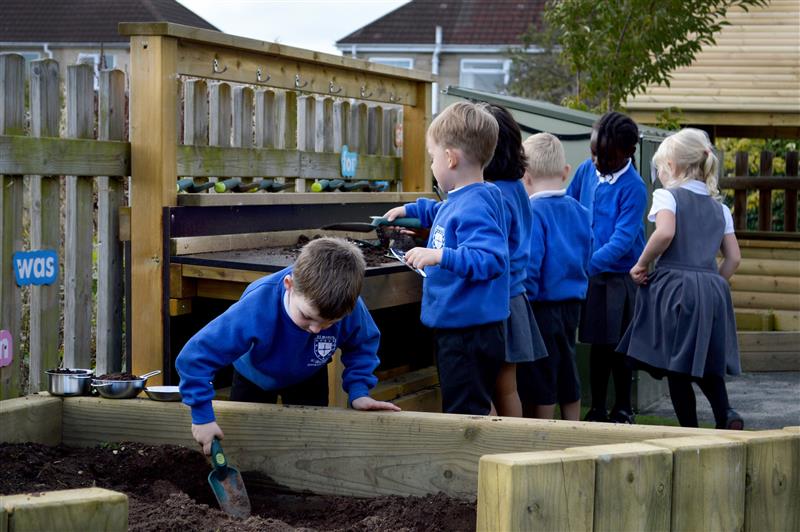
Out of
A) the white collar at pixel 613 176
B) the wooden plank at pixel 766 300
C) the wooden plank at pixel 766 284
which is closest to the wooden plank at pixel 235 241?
the white collar at pixel 613 176

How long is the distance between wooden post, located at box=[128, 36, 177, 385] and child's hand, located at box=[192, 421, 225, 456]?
58.6 inches

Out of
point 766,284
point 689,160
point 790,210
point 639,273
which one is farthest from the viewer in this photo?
point 790,210

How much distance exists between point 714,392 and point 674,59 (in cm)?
607

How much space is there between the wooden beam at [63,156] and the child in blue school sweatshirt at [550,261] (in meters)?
1.93

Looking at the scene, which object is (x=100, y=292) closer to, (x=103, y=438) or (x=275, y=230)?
(x=275, y=230)

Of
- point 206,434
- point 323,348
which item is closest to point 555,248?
point 323,348

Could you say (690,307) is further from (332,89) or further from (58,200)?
(58,200)

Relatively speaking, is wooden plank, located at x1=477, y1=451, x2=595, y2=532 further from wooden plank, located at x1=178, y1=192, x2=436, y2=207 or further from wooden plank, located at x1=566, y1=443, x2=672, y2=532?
wooden plank, located at x1=178, y1=192, x2=436, y2=207

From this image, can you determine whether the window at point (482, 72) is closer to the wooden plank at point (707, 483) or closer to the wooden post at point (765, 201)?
the wooden post at point (765, 201)

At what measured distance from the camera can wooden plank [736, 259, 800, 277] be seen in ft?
37.1

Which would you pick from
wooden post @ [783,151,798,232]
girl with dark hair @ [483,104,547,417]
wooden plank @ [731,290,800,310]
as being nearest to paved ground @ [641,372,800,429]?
wooden plank @ [731,290,800,310]

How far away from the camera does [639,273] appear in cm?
550

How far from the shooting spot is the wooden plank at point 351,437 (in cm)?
293

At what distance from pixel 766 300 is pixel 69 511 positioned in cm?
1002
